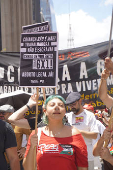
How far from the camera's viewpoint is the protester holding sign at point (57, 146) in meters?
2.53

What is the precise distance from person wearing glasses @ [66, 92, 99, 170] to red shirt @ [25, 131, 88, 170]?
1.15 m

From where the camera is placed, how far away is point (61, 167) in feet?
8.23

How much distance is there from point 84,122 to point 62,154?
1513mm

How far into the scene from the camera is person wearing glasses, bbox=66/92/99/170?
383 cm

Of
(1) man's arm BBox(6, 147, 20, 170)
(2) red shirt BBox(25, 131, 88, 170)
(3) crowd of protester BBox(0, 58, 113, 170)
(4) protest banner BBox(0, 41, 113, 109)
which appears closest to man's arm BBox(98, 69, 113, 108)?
(3) crowd of protester BBox(0, 58, 113, 170)

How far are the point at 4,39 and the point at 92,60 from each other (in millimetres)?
13011

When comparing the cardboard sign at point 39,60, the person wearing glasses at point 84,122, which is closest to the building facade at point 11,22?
the person wearing glasses at point 84,122

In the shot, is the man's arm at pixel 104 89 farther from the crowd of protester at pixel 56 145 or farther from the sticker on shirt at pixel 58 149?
the sticker on shirt at pixel 58 149

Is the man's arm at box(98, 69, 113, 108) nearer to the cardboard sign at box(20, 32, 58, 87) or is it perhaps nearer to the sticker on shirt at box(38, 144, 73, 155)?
the cardboard sign at box(20, 32, 58, 87)

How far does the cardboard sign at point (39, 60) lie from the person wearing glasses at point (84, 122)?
100 centimetres

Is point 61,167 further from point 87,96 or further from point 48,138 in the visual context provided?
point 87,96

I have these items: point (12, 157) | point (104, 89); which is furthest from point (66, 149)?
point (104, 89)

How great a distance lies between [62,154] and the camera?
2531mm

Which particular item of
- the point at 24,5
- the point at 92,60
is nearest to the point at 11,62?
the point at 92,60
